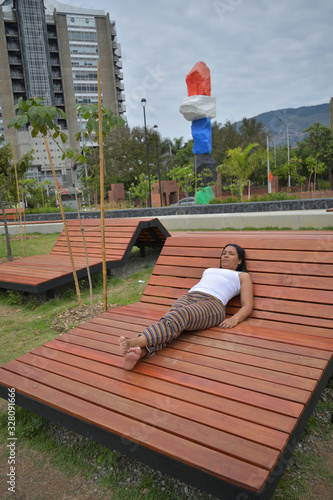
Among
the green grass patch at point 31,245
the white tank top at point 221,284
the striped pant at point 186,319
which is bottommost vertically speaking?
the green grass patch at point 31,245

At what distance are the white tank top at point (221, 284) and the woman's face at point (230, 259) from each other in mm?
111

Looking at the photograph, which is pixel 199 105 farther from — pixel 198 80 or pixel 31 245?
pixel 31 245

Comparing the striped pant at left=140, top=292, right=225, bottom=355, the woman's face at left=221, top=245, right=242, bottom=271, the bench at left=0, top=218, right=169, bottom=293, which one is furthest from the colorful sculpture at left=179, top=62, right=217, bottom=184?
the striped pant at left=140, top=292, right=225, bottom=355

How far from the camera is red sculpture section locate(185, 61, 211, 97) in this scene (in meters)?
24.0

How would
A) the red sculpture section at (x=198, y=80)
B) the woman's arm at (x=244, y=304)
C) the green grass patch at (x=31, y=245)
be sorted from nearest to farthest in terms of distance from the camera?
the woman's arm at (x=244, y=304) < the green grass patch at (x=31, y=245) < the red sculpture section at (x=198, y=80)

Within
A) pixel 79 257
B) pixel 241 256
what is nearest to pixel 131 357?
pixel 241 256

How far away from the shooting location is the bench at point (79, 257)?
211 inches

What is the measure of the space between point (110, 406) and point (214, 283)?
1.51 meters

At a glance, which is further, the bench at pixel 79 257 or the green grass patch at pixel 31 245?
the green grass patch at pixel 31 245

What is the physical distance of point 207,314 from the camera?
9.81 ft

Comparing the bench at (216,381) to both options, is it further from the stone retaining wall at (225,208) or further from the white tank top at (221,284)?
the stone retaining wall at (225,208)

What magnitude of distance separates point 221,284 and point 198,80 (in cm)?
2400

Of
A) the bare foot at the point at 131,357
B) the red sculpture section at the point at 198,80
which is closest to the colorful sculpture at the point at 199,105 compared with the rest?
the red sculpture section at the point at 198,80

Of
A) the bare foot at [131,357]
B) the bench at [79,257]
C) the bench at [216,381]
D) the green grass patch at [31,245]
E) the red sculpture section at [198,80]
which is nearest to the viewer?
the bench at [216,381]
